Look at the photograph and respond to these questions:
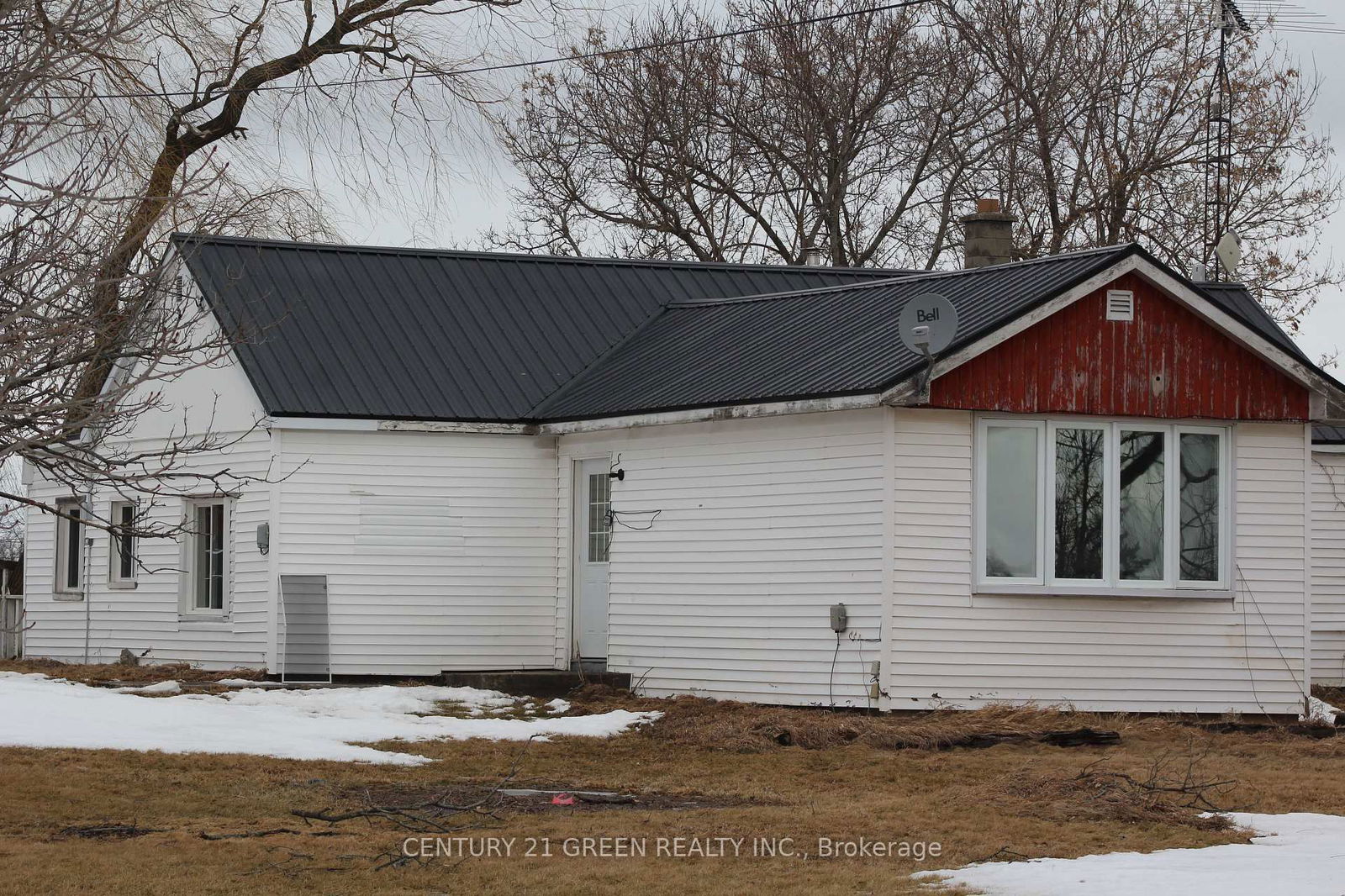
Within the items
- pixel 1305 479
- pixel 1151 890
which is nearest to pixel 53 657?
pixel 1305 479

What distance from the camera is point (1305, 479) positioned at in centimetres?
1605

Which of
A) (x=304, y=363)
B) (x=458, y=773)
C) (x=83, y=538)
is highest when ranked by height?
(x=304, y=363)

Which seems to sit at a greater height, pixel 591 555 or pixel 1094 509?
pixel 1094 509

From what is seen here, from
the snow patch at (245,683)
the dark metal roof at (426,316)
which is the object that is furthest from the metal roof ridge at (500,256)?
the snow patch at (245,683)

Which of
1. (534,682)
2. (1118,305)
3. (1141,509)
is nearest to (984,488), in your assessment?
(1141,509)

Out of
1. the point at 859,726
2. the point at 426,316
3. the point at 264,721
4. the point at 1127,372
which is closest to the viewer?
the point at 264,721

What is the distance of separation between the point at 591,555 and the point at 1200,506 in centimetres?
590

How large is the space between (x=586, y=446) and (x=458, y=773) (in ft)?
21.1

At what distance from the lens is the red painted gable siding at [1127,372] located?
15039 millimetres

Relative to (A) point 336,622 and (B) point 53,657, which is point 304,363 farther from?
(B) point 53,657

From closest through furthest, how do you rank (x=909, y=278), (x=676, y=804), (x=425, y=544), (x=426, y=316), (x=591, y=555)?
1. (x=676, y=804)
2. (x=425, y=544)
3. (x=591, y=555)
4. (x=909, y=278)
5. (x=426, y=316)

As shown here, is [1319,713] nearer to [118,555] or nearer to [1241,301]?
[1241,301]

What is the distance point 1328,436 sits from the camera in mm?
19484

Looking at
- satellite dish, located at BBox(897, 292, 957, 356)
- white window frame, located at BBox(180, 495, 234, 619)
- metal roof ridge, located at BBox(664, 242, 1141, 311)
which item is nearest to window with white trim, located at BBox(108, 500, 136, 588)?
white window frame, located at BBox(180, 495, 234, 619)
